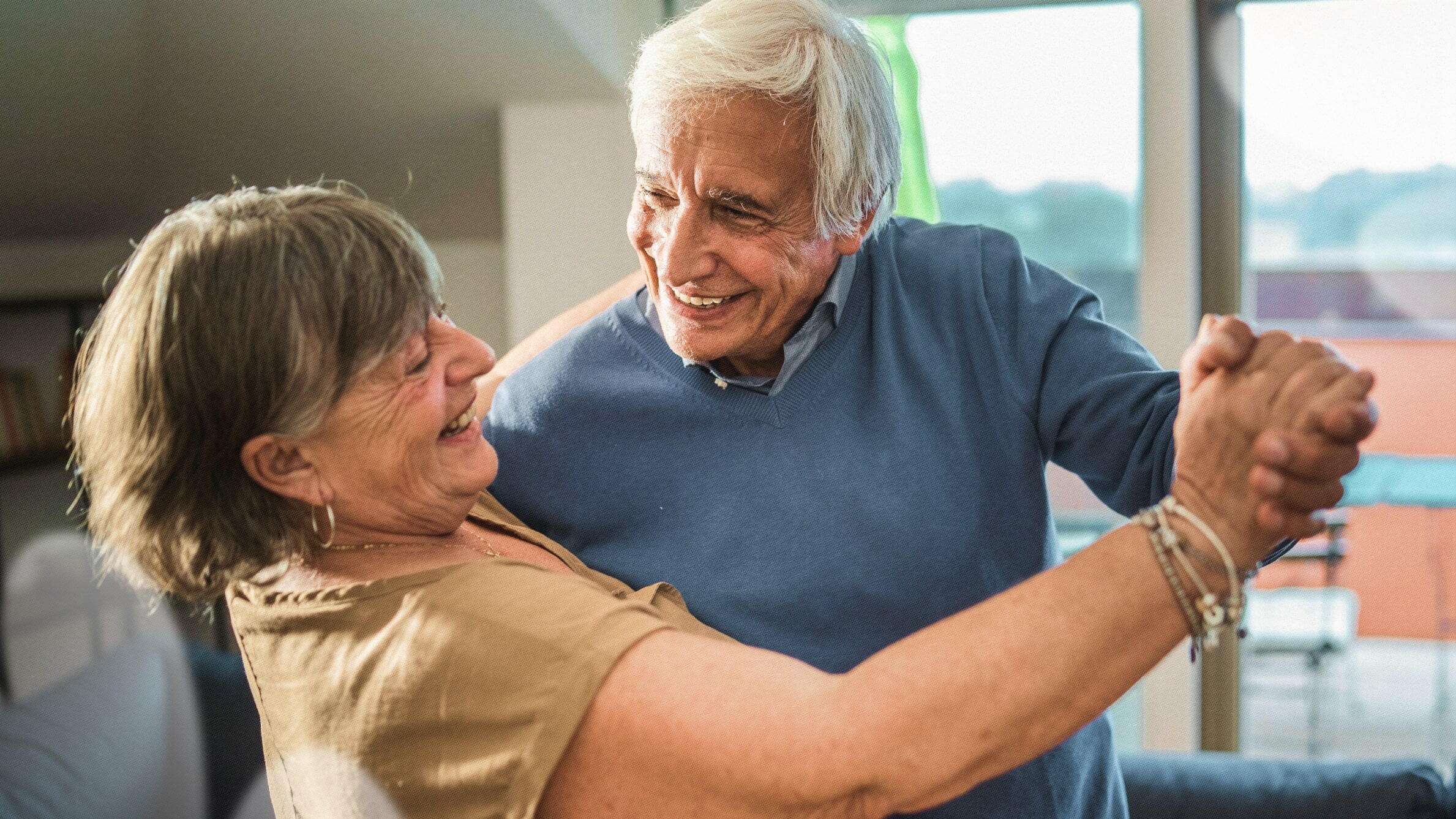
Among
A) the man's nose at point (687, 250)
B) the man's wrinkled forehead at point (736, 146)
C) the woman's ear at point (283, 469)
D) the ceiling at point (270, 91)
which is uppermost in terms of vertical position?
the ceiling at point (270, 91)

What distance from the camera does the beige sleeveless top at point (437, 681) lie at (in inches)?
36.2

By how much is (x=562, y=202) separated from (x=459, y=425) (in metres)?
1.87

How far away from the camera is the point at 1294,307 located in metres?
3.14

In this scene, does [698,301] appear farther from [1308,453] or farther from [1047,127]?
[1047,127]

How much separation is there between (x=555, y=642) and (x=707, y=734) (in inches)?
5.6

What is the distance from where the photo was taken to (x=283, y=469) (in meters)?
1.05

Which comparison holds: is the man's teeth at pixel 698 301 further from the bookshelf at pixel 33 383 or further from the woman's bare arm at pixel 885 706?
the bookshelf at pixel 33 383

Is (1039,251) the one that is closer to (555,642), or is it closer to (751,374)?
(751,374)

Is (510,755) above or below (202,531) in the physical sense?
below

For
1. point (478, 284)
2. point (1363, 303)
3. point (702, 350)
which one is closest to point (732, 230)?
point (702, 350)

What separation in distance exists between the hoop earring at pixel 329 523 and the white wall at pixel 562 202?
1.93 m

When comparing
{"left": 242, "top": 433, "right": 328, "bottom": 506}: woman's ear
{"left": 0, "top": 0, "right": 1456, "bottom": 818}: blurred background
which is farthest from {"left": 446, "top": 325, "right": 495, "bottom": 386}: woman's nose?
{"left": 0, "top": 0, "right": 1456, "bottom": 818}: blurred background

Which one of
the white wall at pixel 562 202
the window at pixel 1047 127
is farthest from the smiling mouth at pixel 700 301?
the window at pixel 1047 127

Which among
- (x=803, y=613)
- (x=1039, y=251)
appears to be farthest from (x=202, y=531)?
(x=1039, y=251)
